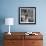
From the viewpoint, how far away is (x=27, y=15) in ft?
15.3

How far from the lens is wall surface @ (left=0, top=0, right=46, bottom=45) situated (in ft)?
15.2

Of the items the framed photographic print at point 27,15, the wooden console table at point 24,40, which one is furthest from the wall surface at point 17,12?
the wooden console table at point 24,40

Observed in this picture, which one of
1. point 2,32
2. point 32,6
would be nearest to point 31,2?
point 32,6

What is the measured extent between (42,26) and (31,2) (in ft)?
3.01

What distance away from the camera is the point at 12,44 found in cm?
412

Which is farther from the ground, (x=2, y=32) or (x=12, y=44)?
(x=2, y=32)

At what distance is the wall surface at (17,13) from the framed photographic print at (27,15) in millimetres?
104

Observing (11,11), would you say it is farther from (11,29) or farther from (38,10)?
(38,10)

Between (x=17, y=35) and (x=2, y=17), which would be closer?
(x=17, y=35)

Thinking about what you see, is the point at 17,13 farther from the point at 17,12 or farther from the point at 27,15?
the point at 27,15

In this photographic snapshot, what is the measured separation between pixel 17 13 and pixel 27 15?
13.9 inches

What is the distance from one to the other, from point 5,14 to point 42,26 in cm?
135

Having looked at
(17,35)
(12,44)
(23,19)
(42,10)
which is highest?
(42,10)

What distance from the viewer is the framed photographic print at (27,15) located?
4.64m
